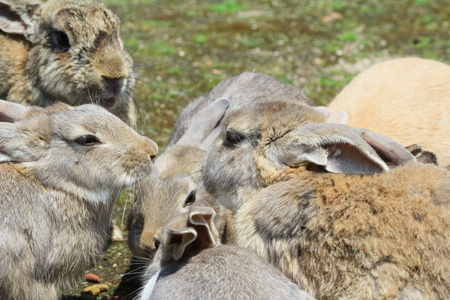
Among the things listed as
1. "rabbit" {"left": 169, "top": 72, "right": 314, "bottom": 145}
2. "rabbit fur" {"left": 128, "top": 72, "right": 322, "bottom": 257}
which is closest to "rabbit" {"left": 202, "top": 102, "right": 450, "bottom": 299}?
"rabbit fur" {"left": 128, "top": 72, "right": 322, "bottom": 257}

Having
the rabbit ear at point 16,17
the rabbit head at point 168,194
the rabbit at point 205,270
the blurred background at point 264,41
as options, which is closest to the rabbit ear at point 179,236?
the rabbit at point 205,270

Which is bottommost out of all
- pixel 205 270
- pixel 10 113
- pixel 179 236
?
pixel 205 270

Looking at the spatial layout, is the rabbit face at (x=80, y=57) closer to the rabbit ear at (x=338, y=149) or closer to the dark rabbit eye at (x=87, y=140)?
the dark rabbit eye at (x=87, y=140)

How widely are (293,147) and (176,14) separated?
652cm

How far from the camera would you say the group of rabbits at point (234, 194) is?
11.0 feet

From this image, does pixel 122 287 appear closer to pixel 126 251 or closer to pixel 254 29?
pixel 126 251

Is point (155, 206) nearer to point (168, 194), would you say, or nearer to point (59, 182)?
point (168, 194)

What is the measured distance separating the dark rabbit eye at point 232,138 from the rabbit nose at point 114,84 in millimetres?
1423

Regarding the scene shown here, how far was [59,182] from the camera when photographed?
157 inches

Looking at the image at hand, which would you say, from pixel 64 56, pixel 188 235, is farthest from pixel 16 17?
pixel 188 235

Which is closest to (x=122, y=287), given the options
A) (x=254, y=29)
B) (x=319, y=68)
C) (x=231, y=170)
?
(x=231, y=170)

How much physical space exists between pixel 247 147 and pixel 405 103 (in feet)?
5.77

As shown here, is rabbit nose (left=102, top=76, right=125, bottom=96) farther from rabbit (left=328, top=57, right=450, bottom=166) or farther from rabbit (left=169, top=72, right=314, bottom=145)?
rabbit (left=328, top=57, right=450, bottom=166)

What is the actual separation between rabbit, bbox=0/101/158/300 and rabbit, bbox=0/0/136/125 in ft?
3.23
